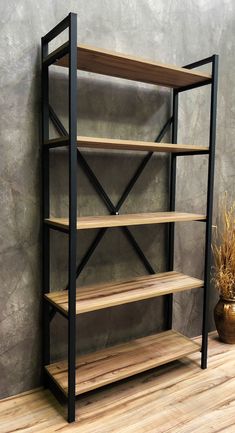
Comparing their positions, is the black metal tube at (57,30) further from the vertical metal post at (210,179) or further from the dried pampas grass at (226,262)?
the dried pampas grass at (226,262)

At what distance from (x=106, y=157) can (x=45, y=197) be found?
1.55ft

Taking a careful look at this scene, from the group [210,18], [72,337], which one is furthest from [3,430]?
[210,18]

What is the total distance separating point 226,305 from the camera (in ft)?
8.76

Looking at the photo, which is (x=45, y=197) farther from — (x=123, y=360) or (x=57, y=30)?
(x=123, y=360)

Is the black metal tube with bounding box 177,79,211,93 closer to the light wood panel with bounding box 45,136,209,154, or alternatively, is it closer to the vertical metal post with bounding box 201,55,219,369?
the vertical metal post with bounding box 201,55,219,369

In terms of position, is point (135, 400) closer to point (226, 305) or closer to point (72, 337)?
point (72, 337)

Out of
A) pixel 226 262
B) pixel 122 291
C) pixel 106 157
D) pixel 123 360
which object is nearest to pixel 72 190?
pixel 106 157

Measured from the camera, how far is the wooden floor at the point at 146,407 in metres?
1.81

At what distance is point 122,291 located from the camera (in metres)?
2.12

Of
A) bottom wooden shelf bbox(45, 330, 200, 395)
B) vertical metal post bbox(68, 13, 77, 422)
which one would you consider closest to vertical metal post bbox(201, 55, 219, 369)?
bottom wooden shelf bbox(45, 330, 200, 395)

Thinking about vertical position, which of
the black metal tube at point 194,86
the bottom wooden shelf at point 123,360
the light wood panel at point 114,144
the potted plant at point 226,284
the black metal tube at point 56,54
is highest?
the black metal tube at point 194,86

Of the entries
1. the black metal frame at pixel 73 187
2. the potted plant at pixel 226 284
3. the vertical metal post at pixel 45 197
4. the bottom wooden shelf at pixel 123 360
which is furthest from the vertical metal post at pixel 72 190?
the potted plant at pixel 226 284

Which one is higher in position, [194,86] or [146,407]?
[194,86]

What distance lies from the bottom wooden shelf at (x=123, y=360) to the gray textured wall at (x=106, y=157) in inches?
3.6
